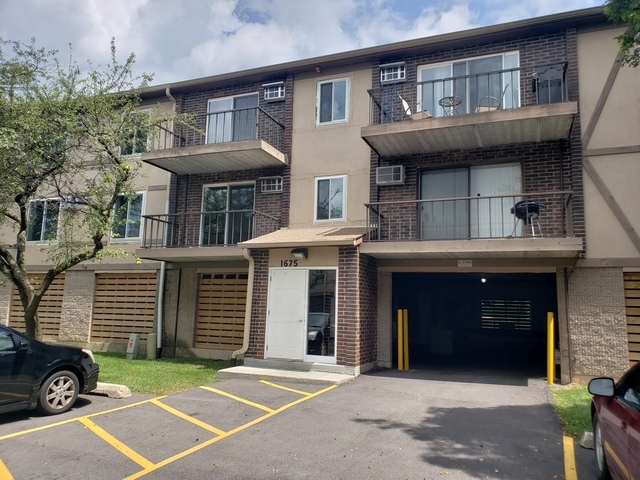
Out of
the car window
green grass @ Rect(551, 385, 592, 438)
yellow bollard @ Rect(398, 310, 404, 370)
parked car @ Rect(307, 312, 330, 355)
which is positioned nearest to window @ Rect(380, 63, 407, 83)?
yellow bollard @ Rect(398, 310, 404, 370)

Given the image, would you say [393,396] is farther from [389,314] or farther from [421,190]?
[421,190]

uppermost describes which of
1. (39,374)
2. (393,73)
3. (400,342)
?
(393,73)

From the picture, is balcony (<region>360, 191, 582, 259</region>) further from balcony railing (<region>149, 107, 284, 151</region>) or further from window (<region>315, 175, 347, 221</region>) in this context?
balcony railing (<region>149, 107, 284, 151</region>)

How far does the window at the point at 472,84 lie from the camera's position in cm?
1071

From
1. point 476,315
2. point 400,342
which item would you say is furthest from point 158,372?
point 476,315

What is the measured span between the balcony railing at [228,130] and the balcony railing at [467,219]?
3.82 m

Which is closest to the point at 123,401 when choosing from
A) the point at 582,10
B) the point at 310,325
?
the point at 310,325

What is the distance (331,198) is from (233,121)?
3981 millimetres

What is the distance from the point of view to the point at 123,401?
7.66m

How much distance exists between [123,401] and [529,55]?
36.3 ft

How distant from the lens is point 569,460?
16.9 ft

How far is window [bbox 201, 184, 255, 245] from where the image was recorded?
42.1ft

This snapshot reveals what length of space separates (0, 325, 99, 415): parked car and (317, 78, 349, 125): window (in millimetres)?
8241

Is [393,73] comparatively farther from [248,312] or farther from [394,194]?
[248,312]
